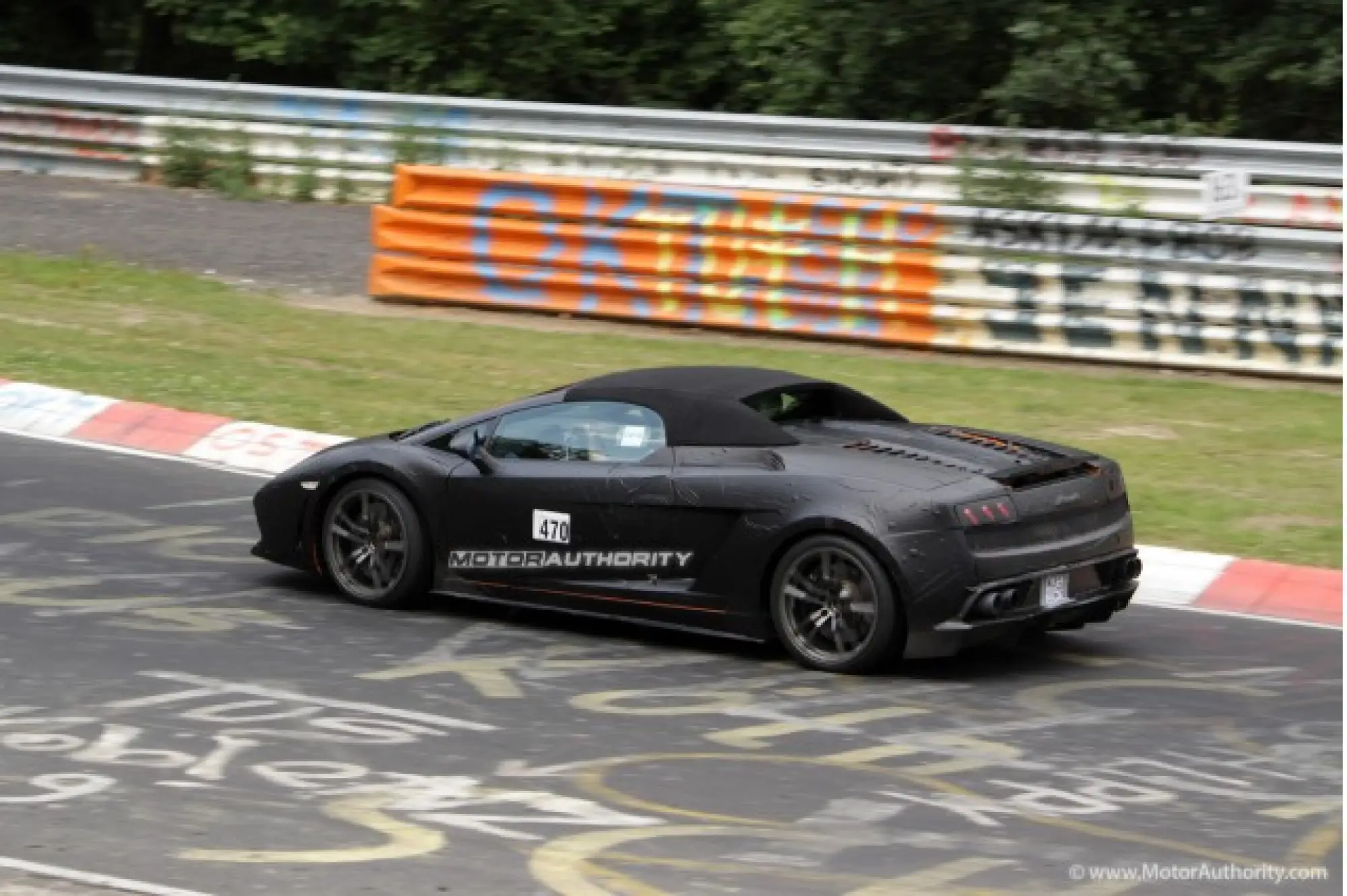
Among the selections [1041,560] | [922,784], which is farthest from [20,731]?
[1041,560]

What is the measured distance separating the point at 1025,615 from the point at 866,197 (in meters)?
11.7

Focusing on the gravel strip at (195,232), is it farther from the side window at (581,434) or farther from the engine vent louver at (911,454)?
the engine vent louver at (911,454)

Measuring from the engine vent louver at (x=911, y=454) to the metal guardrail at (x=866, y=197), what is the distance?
24.4 ft

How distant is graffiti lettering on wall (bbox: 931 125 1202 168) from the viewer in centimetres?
2019

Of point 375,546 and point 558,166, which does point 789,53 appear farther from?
point 375,546

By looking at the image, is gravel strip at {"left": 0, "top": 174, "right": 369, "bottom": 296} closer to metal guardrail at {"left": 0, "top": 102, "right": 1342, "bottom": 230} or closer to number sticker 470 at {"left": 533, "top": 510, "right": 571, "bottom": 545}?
metal guardrail at {"left": 0, "top": 102, "right": 1342, "bottom": 230}

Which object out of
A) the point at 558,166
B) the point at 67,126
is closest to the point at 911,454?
the point at 558,166

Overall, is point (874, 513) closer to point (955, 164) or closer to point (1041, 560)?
point (1041, 560)

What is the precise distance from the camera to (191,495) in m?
13.7

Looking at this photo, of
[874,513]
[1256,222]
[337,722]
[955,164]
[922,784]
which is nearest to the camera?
[922,784]

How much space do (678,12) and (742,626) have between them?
18.0 metres

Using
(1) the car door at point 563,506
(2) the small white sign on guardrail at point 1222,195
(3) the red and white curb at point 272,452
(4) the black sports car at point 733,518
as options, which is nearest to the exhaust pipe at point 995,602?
(4) the black sports car at point 733,518

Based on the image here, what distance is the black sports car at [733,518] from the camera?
9586 mm

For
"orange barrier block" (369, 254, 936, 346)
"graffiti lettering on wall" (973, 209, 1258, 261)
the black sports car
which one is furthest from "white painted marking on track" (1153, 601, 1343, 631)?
"orange barrier block" (369, 254, 936, 346)
